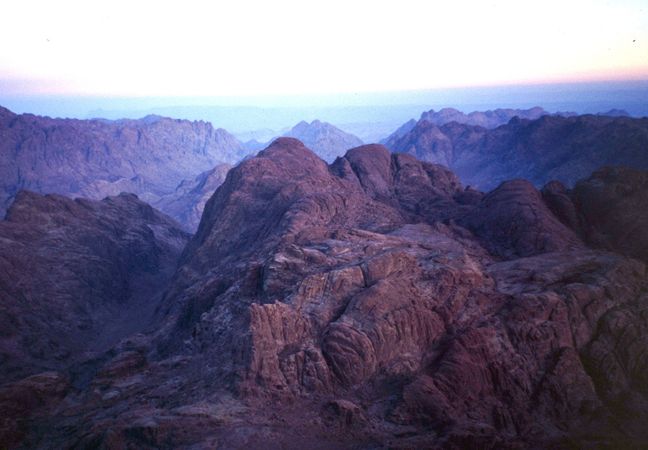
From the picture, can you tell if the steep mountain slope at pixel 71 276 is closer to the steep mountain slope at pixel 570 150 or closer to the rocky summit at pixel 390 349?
the rocky summit at pixel 390 349

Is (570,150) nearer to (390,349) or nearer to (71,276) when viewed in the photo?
(71,276)

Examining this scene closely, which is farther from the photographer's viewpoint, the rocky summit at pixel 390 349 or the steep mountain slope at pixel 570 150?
the steep mountain slope at pixel 570 150

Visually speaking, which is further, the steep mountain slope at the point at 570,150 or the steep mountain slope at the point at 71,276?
the steep mountain slope at the point at 570,150

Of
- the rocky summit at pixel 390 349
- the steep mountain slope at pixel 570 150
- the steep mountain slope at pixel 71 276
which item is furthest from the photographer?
the steep mountain slope at pixel 570 150

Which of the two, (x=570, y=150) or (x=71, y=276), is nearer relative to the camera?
(x=71, y=276)

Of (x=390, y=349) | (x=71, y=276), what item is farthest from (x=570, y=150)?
(x=390, y=349)

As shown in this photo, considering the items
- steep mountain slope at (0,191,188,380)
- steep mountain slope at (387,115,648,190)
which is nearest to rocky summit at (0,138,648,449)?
steep mountain slope at (0,191,188,380)

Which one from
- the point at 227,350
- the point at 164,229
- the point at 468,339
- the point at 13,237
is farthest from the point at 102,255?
the point at 468,339

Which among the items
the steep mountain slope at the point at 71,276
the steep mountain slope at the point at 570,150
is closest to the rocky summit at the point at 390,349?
the steep mountain slope at the point at 71,276

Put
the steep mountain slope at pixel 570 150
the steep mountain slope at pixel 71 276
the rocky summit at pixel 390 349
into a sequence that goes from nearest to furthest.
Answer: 1. the rocky summit at pixel 390 349
2. the steep mountain slope at pixel 71 276
3. the steep mountain slope at pixel 570 150
